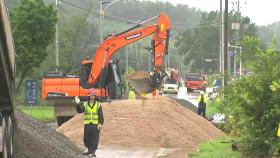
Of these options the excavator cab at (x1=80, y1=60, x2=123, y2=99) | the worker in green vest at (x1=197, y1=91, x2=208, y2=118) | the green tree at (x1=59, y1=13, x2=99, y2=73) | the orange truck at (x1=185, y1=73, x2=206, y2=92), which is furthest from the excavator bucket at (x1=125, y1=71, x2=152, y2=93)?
the orange truck at (x1=185, y1=73, x2=206, y2=92)

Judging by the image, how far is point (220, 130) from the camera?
96.9ft

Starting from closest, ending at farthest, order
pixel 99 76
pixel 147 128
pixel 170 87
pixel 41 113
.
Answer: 1. pixel 147 128
2. pixel 99 76
3. pixel 41 113
4. pixel 170 87

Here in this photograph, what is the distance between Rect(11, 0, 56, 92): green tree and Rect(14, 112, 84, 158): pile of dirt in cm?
2700

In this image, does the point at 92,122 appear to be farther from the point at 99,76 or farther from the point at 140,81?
the point at 99,76

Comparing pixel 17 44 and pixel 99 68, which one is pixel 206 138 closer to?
pixel 99 68

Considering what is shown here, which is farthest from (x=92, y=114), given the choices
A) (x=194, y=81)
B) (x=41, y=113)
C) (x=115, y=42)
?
(x=194, y=81)

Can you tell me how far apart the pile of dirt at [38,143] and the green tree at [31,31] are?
27001 millimetres

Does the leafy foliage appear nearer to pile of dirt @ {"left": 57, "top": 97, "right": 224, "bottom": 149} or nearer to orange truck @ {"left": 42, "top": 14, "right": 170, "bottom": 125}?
pile of dirt @ {"left": 57, "top": 97, "right": 224, "bottom": 149}

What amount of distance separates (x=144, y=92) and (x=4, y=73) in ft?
54.5

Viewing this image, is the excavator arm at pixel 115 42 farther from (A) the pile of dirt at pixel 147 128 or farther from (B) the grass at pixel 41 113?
(A) the pile of dirt at pixel 147 128

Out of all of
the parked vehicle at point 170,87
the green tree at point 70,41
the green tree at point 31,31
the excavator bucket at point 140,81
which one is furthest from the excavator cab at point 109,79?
the parked vehicle at point 170,87

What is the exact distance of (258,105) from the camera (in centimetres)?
1798

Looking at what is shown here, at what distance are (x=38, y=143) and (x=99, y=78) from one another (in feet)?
52.7

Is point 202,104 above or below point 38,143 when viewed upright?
below
